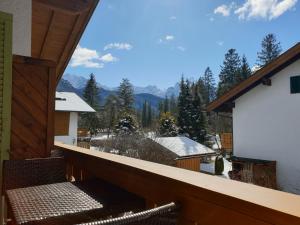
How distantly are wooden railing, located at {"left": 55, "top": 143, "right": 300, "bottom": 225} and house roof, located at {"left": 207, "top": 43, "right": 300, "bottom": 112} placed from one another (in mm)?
7869

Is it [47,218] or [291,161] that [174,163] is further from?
[47,218]

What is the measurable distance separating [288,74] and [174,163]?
20.4 ft

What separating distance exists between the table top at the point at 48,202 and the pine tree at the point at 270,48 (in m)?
41.0

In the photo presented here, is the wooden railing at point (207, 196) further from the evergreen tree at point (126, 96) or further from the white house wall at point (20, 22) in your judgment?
the evergreen tree at point (126, 96)

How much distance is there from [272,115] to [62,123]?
11.3 meters

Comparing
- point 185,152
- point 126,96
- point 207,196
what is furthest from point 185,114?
point 207,196

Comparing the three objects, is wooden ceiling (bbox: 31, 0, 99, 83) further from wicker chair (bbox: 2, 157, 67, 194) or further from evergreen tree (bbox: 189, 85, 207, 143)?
evergreen tree (bbox: 189, 85, 207, 143)

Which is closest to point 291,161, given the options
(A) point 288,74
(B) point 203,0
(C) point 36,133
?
(A) point 288,74

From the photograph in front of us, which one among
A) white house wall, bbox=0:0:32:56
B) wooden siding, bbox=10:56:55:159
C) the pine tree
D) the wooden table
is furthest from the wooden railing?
the pine tree

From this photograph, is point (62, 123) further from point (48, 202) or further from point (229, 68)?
point (229, 68)

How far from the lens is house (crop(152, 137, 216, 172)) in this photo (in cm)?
1338

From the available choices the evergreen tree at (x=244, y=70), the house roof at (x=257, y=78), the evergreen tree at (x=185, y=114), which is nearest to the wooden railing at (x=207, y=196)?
the house roof at (x=257, y=78)

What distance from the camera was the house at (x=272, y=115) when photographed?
888 centimetres

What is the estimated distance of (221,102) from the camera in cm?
1049
